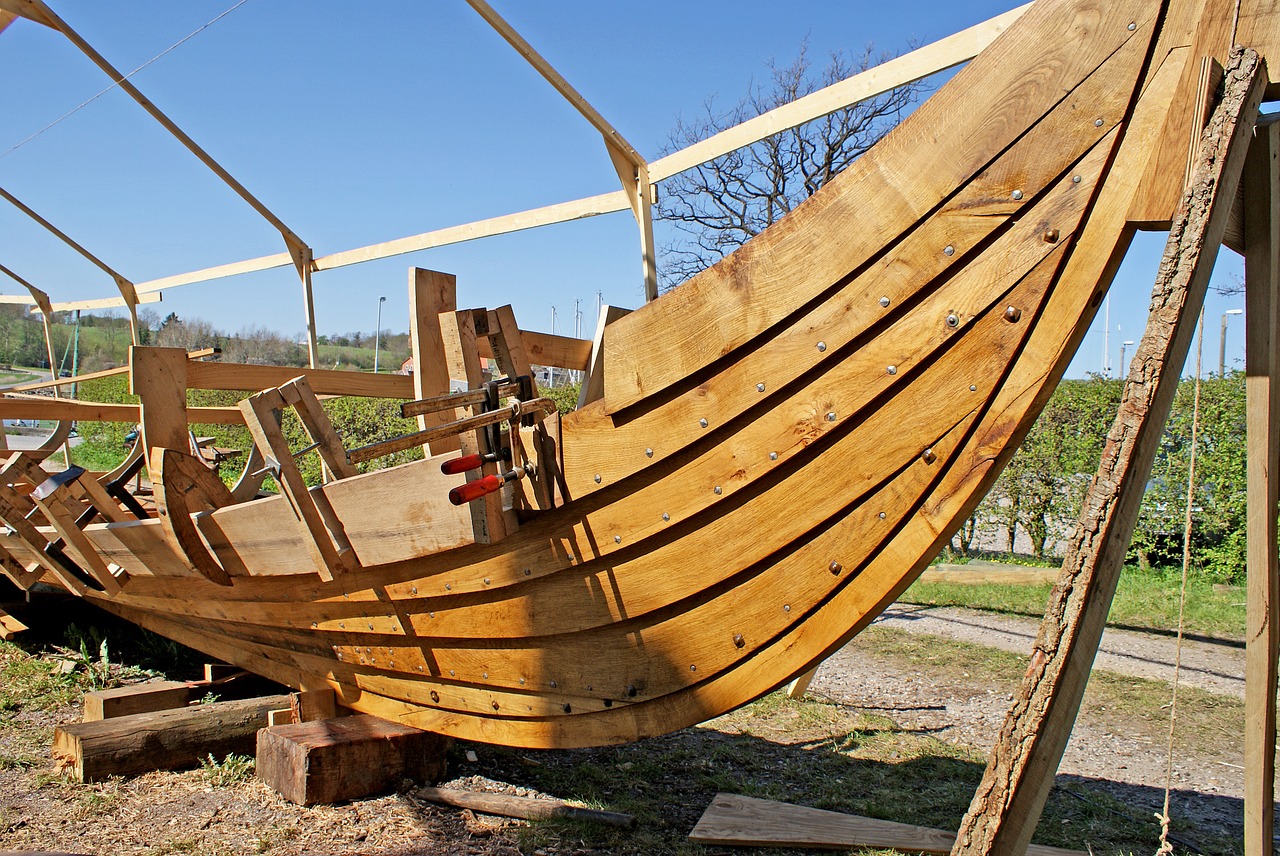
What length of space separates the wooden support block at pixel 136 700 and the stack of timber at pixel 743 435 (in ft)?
2.94

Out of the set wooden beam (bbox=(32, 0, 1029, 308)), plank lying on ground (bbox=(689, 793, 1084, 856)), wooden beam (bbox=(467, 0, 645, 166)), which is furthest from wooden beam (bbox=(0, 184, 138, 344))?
plank lying on ground (bbox=(689, 793, 1084, 856))

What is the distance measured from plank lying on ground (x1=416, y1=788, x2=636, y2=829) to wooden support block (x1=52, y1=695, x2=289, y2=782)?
87 centimetres

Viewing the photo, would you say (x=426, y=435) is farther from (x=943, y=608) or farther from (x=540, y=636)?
(x=943, y=608)

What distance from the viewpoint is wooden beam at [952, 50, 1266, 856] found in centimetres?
125

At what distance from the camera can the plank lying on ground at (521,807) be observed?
8.71ft

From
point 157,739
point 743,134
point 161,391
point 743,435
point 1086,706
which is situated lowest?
point 1086,706

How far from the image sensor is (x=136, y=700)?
334cm

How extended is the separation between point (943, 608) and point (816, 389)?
5441 mm

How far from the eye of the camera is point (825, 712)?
405 cm

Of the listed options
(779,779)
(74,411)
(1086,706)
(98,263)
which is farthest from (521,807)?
(98,263)

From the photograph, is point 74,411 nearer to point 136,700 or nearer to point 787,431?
point 136,700

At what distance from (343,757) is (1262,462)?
2.57m

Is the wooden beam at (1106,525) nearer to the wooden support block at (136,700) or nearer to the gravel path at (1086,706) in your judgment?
the gravel path at (1086,706)

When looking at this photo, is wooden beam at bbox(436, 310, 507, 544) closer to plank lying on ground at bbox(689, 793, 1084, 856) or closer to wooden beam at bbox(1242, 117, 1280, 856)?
plank lying on ground at bbox(689, 793, 1084, 856)
